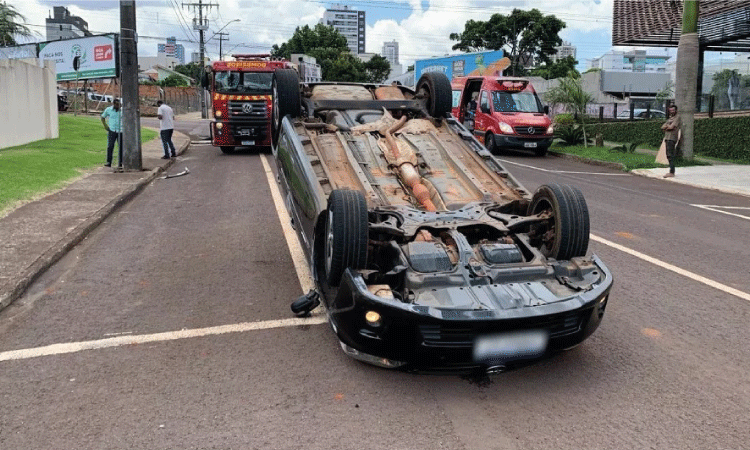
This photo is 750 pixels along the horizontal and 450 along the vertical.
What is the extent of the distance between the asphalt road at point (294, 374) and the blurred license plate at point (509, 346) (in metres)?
0.30

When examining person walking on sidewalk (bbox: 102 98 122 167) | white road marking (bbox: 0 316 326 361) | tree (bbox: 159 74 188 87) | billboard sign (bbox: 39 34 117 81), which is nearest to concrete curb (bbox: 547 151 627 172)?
person walking on sidewalk (bbox: 102 98 122 167)

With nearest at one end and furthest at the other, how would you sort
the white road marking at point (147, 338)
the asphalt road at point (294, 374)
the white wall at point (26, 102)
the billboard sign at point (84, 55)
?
the asphalt road at point (294, 374)
the white road marking at point (147, 338)
the white wall at point (26, 102)
the billboard sign at point (84, 55)

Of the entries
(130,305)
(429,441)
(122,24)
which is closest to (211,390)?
(429,441)

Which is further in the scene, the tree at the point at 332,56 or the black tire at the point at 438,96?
the tree at the point at 332,56

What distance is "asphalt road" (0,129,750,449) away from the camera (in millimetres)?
3578

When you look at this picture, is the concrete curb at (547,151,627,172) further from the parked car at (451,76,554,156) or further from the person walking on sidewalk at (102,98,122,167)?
the person walking on sidewalk at (102,98,122,167)

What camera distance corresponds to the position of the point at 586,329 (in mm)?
4129

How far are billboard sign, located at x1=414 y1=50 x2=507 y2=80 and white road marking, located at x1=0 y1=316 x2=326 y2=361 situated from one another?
22.5m

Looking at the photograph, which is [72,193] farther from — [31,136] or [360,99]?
[31,136]

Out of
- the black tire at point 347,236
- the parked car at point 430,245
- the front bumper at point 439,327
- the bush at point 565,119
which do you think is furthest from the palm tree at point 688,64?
the black tire at point 347,236

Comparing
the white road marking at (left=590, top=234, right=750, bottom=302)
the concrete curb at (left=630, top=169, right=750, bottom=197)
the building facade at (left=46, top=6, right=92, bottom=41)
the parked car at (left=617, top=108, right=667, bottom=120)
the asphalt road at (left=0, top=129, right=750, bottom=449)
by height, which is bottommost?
the asphalt road at (left=0, top=129, right=750, bottom=449)

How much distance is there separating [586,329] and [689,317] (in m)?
1.74

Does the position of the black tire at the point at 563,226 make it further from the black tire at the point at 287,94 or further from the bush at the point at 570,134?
the bush at the point at 570,134

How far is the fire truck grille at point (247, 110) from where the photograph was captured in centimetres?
1897
